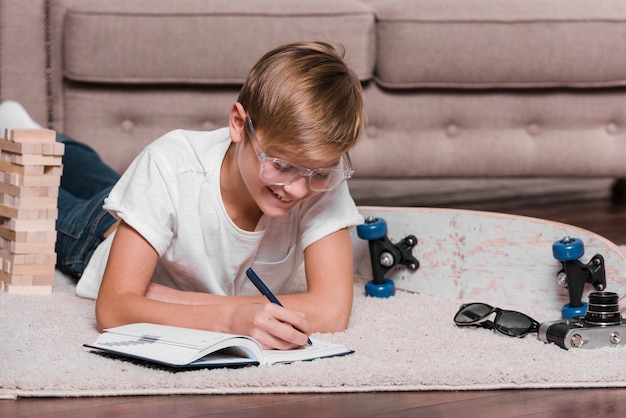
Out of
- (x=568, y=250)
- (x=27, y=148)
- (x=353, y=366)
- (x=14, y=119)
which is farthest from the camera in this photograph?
(x=14, y=119)

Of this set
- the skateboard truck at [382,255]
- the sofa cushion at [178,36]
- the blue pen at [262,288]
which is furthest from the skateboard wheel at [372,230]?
the sofa cushion at [178,36]

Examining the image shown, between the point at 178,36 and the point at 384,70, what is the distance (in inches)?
23.0

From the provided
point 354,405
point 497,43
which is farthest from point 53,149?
point 497,43

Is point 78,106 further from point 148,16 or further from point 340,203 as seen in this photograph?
point 340,203

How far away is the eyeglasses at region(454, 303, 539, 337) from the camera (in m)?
1.62

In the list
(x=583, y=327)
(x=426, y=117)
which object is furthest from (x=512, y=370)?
(x=426, y=117)

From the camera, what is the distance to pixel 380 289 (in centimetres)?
195

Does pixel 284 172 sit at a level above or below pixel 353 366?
above

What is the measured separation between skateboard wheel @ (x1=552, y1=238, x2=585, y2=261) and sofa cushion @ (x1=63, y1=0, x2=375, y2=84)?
1.12 metres

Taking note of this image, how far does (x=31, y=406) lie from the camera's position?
1.26 meters

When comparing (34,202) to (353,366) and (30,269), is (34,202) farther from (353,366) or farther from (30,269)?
(353,366)

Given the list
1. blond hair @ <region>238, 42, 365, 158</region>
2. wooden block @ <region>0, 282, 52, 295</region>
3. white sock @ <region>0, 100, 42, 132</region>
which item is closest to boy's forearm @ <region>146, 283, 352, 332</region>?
blond hair @ <region>238, 42, 365, 158</region>

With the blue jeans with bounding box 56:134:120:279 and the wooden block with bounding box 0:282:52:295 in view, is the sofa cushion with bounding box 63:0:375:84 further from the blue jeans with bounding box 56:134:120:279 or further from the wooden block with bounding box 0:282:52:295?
the wooden block with bounding box 0:282:52:295

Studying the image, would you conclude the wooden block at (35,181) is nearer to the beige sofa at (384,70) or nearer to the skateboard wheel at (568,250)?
the beige sofa at (384,70)
